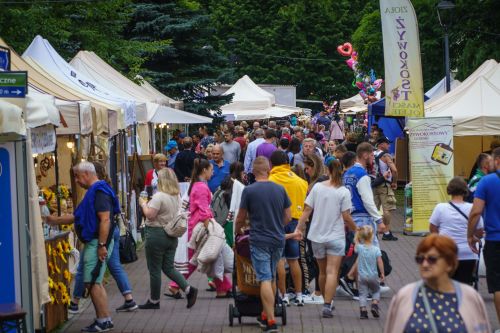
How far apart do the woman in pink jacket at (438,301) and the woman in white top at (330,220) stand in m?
6.00

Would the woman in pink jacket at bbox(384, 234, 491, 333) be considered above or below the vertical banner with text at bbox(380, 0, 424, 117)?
below

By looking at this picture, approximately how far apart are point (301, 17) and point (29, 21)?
5502 cm

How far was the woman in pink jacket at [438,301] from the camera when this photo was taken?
18.9 ft

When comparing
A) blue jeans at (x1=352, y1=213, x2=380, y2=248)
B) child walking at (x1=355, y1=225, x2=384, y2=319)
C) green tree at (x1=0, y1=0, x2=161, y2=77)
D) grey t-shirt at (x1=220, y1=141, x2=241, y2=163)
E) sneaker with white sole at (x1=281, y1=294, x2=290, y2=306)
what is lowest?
sneaker with white sole at (x1=281, y1=294, x2=290, y2=306)

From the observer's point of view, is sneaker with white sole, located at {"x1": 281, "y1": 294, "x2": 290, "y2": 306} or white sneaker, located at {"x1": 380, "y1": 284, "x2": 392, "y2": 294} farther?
white sneaker, located at {"x1": 380, "y1": 284, "x2": 392, "y2": 294}

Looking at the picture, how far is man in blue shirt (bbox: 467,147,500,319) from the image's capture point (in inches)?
411

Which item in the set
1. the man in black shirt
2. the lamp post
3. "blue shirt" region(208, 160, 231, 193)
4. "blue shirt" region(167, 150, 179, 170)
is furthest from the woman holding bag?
the lamp post

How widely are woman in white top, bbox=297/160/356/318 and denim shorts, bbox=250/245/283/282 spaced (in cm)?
94

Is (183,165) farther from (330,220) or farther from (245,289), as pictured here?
(245,289)

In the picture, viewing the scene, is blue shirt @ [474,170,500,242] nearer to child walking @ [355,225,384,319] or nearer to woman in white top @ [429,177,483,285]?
woman in white top @ [429,177,483,285]

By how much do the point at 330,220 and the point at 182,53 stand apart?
85.4ft

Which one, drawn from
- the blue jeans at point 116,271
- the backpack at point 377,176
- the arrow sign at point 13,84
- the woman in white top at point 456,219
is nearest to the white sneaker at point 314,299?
the blue jeans at point 116,271

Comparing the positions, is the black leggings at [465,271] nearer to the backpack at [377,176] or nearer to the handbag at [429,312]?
the handbag at [429,312]

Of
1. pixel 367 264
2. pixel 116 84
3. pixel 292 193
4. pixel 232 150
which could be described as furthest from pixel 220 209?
pixel 232 150
